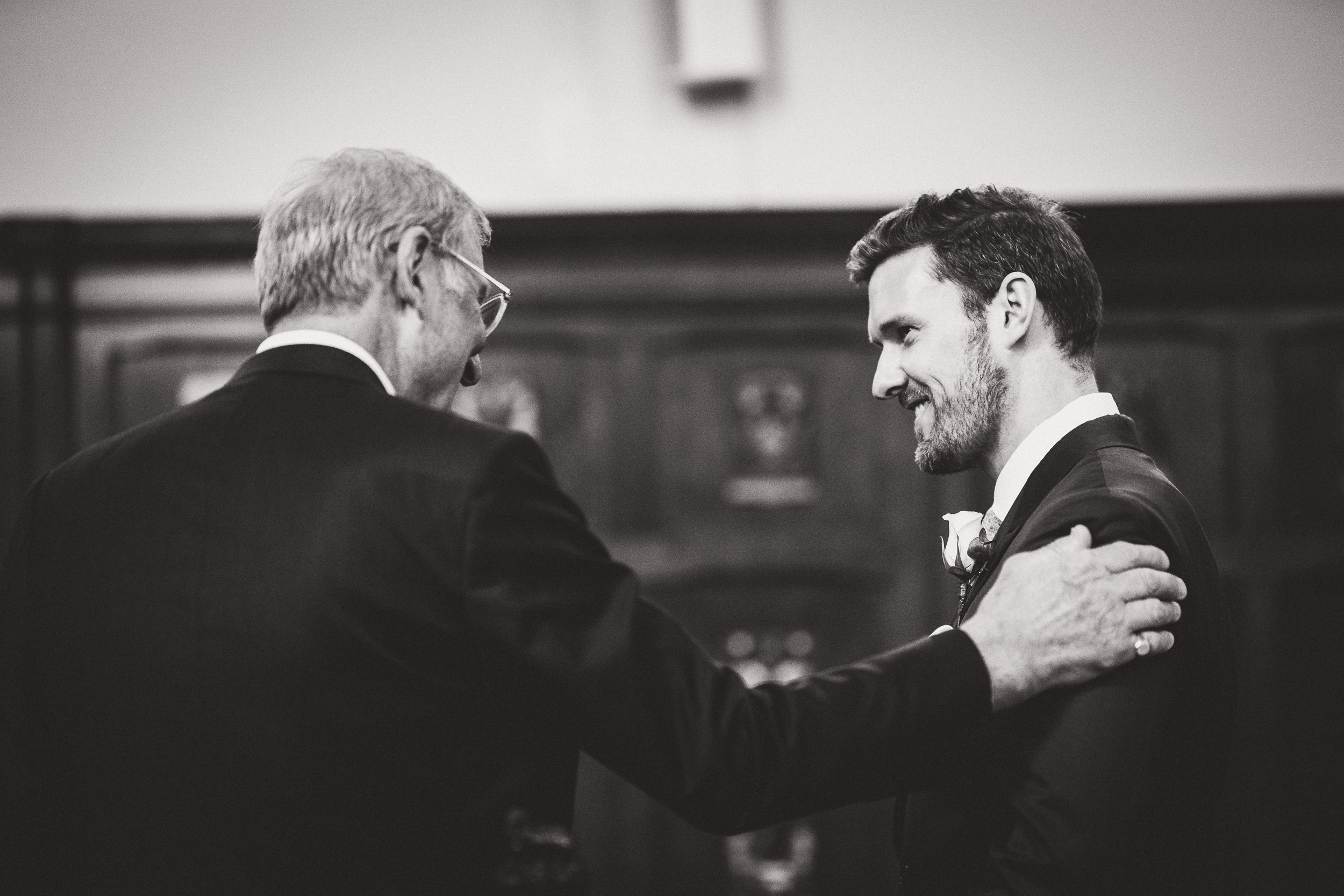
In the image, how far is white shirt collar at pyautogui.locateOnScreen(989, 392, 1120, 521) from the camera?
1.64 metres

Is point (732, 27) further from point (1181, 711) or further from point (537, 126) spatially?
point (1181, 711)

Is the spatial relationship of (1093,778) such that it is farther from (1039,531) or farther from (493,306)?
(493,306)

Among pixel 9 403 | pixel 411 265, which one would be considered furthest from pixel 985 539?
pixel 9 403

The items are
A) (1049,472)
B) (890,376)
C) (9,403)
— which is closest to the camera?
(1049,472)

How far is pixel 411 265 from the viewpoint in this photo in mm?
1396

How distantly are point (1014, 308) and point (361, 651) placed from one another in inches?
41.5

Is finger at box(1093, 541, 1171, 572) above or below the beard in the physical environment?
below

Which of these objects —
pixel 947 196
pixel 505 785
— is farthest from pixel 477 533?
pixel 947 196

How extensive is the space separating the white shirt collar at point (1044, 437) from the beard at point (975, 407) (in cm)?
6

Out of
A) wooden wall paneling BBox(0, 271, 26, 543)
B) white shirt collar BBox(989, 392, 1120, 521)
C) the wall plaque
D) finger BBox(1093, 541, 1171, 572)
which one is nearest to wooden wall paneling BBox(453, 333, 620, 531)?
the wall plaque

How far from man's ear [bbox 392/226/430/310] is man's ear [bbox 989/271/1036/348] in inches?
32.7

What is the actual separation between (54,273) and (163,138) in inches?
25.2

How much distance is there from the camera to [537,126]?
369 centimetres

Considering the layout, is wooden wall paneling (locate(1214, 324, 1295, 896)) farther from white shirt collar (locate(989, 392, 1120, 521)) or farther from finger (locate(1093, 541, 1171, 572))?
finger (locate(1093, 541, 1171, 572))
